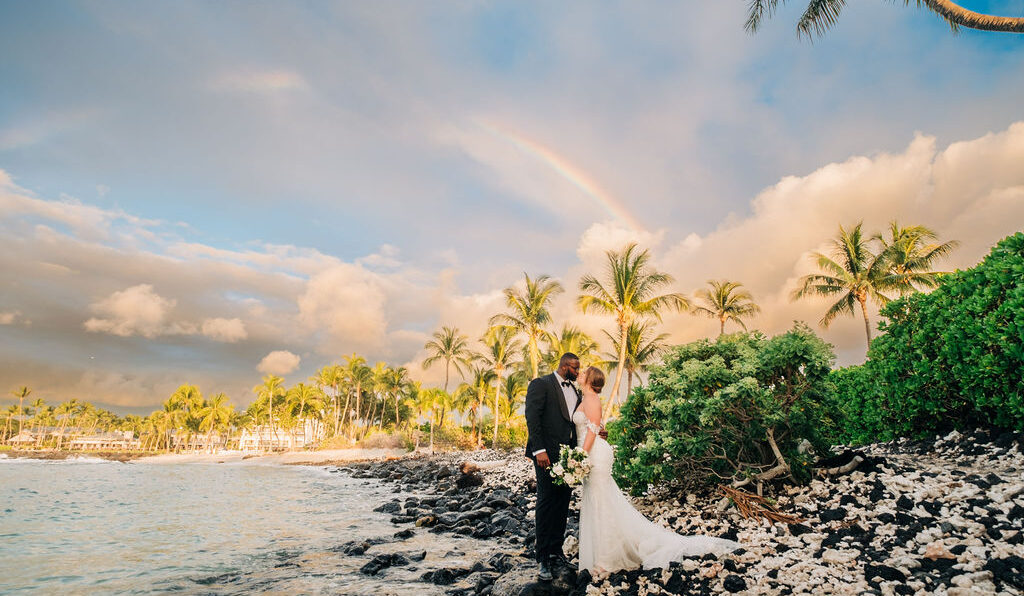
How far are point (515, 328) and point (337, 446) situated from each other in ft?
138

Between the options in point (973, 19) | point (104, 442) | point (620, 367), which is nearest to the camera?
point (973, 19)

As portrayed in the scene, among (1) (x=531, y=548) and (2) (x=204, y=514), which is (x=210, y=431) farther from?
(1) (x=531, y=548)

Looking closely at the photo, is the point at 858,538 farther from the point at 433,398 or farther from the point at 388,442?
the point at 388,442

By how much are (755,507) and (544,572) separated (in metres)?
2.62

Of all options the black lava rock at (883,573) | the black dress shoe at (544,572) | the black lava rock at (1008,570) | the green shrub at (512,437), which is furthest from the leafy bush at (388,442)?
the black lava rock at (1008,570)

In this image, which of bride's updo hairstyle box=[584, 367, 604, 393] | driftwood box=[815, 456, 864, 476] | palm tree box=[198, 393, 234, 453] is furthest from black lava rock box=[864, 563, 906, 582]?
palm tree box=[198, 393, 234, 453]

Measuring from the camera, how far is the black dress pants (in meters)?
5.56

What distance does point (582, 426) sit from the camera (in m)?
5.51

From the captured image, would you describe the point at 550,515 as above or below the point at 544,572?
above

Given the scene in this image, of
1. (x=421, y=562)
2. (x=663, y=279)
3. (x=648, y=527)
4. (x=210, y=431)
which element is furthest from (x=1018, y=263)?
(x=210, y=431)

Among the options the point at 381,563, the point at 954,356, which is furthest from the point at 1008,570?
the point at 381,563

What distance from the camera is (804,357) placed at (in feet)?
21.6

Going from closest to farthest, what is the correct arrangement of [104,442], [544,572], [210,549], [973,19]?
[544,572] < [210,549] < [973,19] < [104,442]

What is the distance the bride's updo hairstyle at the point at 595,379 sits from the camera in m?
5.52
